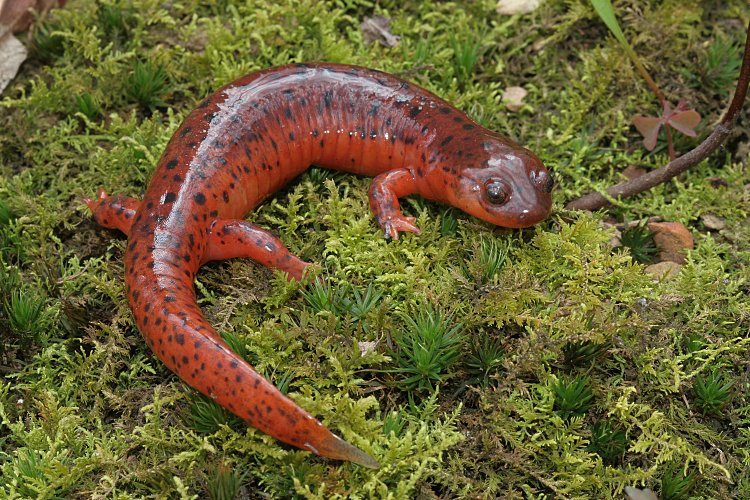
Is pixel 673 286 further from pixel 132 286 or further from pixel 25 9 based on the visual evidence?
pixel 25 9

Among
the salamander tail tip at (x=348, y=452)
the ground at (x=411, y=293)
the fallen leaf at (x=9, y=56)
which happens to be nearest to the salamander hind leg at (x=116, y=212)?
the ground at (x=411, y=293)

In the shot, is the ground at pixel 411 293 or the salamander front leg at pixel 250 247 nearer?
the ground at pixel 411 293

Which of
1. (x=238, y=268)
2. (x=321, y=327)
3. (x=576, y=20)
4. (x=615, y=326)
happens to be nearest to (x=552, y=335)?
(x=615, y=326)

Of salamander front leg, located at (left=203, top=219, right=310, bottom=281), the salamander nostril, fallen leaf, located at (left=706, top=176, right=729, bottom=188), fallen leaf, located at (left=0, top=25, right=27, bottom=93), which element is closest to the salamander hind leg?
salamander front leg, located at (left=203, top=219, right=310, bottom=281)

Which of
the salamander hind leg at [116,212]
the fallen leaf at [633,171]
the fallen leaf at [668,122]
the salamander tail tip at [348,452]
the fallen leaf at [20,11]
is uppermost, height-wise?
the fallen leaf at [20,11]

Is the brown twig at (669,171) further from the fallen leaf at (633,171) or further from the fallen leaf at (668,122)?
the fallen leaf at (633,171)

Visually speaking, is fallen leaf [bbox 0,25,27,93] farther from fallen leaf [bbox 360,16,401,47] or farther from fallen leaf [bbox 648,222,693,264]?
fallen leaf [bbox 648,222,693,264]
